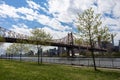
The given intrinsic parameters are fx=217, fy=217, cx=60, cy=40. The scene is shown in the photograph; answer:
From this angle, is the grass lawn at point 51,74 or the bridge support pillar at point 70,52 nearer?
the grass lawn at point 51,74

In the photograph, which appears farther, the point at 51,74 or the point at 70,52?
the point at 70,52

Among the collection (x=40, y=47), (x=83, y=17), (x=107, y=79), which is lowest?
(x=107, y=79)

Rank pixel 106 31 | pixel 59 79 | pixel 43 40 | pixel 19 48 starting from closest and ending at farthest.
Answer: pixel 59 79 → pixel 106 31 → pixel 43 40 → pixel 19 48

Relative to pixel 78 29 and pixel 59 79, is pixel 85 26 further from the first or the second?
pixel 59 79

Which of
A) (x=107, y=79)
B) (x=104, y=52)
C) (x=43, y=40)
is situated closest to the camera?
(x=107, y=79)

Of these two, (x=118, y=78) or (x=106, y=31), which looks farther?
(x=106, y=31)

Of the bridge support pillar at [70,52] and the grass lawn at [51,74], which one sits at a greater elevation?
the bridge support pillar at [70,52]

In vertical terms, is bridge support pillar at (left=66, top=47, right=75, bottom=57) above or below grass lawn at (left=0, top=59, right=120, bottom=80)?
above

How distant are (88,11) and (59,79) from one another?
48.5ft

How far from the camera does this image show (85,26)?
2845 cm

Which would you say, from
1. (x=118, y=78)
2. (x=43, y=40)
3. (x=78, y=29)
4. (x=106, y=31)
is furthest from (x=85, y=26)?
(x=43, y=40)

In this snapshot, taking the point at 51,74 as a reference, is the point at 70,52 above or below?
above

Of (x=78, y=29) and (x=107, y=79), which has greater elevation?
(x=78, y=29)

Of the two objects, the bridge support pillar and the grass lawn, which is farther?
the bridge support pillar
